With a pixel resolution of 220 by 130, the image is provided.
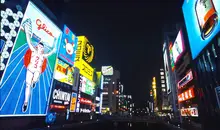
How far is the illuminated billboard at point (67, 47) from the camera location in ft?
93.7

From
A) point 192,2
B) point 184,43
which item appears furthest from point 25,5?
point 184,43

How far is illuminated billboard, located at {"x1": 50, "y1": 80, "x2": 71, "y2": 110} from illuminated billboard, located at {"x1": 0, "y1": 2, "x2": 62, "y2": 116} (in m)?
2.52

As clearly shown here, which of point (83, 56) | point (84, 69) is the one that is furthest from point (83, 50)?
point (84, 69)

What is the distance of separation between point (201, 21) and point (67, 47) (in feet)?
76.8

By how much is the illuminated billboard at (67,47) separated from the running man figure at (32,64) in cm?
720

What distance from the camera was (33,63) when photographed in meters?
19.1

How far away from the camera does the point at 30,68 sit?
1855cm

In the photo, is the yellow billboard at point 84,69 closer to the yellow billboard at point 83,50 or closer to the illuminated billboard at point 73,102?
the yellow billboard at point 83,50

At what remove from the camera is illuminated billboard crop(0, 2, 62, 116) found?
15.7m

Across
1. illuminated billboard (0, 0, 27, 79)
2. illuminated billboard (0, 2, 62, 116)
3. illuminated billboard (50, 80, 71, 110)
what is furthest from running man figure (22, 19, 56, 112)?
illuminated billboard (50, 80, 71, 110)

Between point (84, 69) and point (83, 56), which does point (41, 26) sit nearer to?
point (83, 56)

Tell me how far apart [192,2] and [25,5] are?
21206 mm

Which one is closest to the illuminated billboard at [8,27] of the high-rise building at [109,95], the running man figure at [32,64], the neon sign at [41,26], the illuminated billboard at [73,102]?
the running man figure at [32,64]

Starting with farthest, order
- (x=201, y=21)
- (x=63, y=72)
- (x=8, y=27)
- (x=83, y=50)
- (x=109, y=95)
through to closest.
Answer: (x=109, y=95) < (x=83, y=50) < (x=63, y=72) < (x=201, y=21) < (x=8, y=27)
